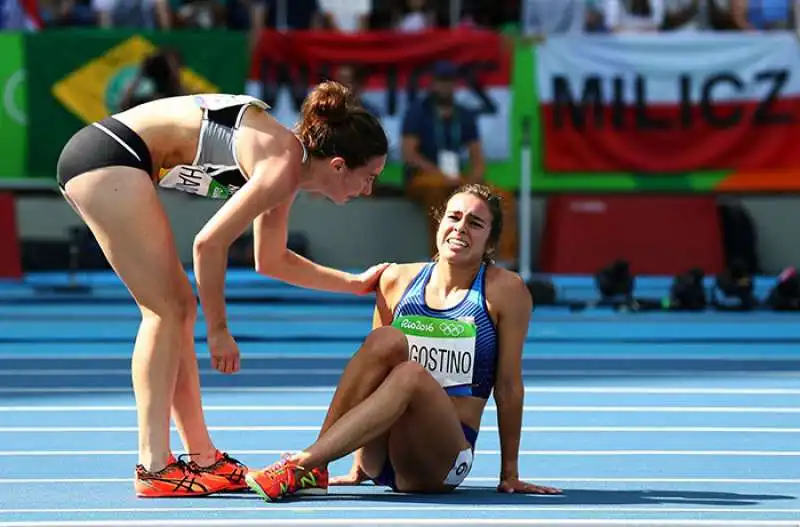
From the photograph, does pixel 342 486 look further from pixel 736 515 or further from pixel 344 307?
pixel 344 307

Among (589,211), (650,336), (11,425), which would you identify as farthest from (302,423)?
(589,211)

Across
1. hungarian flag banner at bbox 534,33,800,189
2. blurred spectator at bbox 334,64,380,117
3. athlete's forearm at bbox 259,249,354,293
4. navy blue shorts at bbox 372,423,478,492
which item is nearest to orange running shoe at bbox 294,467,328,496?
navy blue shorts at bbox 372,423,478,492

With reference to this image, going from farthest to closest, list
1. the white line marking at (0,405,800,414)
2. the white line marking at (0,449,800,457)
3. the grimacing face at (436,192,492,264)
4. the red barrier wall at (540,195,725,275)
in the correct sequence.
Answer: the red barrier wall at (540,195,725,275) < the white line marking at (0,405,800,414) < the white line marking at (0,449,800,457) < the grimacing face at (436,192,492,264)

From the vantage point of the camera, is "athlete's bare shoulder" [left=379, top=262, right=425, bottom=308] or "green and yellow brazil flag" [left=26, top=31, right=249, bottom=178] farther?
"green and yellow brazil flag" [left=26, top=31, right=249, bottom=178]

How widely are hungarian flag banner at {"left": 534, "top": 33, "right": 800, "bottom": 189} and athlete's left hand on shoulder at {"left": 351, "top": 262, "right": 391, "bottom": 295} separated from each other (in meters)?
9.76

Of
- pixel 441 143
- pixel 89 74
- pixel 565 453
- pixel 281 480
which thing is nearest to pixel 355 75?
pixel 441 143

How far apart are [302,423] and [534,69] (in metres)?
8.61

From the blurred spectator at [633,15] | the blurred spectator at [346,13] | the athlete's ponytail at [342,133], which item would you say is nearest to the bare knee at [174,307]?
the athlete's ponytail at [342,133]

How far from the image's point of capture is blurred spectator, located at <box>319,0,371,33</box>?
1577 centimetres

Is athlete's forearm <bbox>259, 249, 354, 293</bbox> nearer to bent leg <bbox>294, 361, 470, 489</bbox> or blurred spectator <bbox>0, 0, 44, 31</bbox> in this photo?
bent leg <bbox>294, 361, 470, 489</bbox>

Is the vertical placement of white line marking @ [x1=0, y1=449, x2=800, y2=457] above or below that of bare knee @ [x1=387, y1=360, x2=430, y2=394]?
below

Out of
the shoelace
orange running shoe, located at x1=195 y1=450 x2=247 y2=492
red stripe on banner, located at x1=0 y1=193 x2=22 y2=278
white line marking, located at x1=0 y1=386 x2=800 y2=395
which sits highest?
the shoelace

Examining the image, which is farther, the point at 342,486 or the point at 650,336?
the point at 650,336

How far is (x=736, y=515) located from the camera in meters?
4.97
